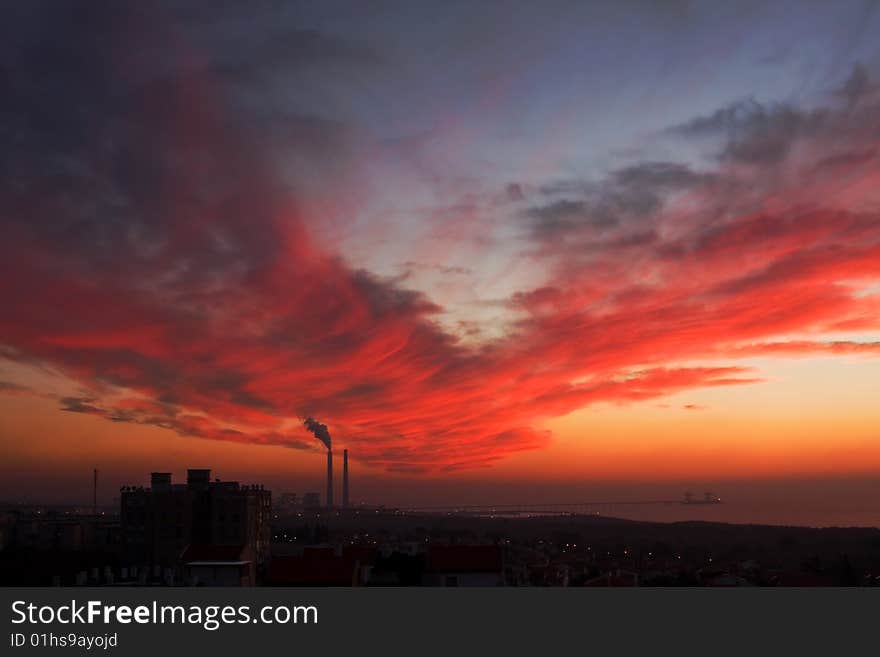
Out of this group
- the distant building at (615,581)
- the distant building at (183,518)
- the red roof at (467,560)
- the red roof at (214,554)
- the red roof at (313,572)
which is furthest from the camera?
the distant building at (183,518)

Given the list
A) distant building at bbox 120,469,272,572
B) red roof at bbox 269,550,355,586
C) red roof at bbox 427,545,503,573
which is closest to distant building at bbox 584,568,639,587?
red roof at bbox 427,545,503,573

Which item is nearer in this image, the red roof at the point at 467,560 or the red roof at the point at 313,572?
the red roof at the point at 313,572

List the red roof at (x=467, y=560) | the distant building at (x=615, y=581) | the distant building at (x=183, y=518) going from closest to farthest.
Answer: the red roof at (x=467, y=560)
the distant building at (x=615, y=581)
the distant building at (x=183, y=518)

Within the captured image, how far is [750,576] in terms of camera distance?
284 ft

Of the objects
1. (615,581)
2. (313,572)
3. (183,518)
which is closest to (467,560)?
(313,572)

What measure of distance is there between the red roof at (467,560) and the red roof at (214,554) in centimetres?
1071

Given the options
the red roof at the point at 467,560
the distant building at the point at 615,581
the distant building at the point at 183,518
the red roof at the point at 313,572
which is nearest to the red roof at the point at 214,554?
the red roof at the point at 313,572

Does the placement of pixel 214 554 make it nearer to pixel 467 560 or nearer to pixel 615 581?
pixel 467 560

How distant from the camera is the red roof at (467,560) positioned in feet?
154

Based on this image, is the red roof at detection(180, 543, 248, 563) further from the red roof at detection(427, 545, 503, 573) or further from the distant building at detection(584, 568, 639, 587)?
the distant building at detection(584, 568, 639, 587)

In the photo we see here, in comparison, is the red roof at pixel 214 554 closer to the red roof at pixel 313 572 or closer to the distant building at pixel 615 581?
the red roof at pixel 313 572
